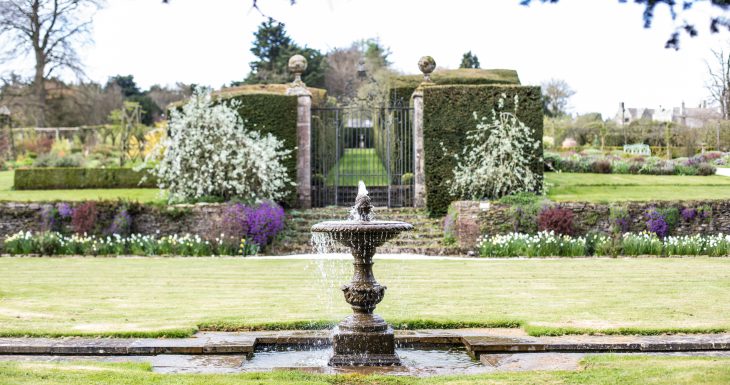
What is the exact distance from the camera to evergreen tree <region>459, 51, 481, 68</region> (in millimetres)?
58938

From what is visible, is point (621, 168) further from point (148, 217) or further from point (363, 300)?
point (363, 300)

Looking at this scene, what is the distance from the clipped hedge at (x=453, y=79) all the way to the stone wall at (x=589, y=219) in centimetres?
476

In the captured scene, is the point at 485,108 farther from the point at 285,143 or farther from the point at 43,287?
the point at 43,287

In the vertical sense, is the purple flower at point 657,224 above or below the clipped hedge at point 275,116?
below

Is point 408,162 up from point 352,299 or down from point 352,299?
up

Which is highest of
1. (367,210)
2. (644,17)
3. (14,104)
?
(14,104)

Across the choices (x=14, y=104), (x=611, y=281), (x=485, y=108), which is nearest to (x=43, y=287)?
(x=611, y=281)

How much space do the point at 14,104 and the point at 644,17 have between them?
37.7 m

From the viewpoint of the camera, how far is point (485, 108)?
20.1 meters

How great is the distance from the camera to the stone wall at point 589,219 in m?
18.2

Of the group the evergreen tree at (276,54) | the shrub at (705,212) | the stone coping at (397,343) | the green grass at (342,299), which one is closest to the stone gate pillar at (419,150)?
the green grass at (342,299)

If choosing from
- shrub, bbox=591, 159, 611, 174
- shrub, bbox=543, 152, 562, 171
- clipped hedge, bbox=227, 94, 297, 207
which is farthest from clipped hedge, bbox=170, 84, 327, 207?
shrub, bbox=591, 159, 611, 174

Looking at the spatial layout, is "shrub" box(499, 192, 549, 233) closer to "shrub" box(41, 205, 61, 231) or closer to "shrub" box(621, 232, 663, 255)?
"shrub" box(621, 232, 663, 255)

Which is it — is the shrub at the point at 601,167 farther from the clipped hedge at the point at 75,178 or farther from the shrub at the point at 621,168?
the clipped hedge at the point at 75,178
